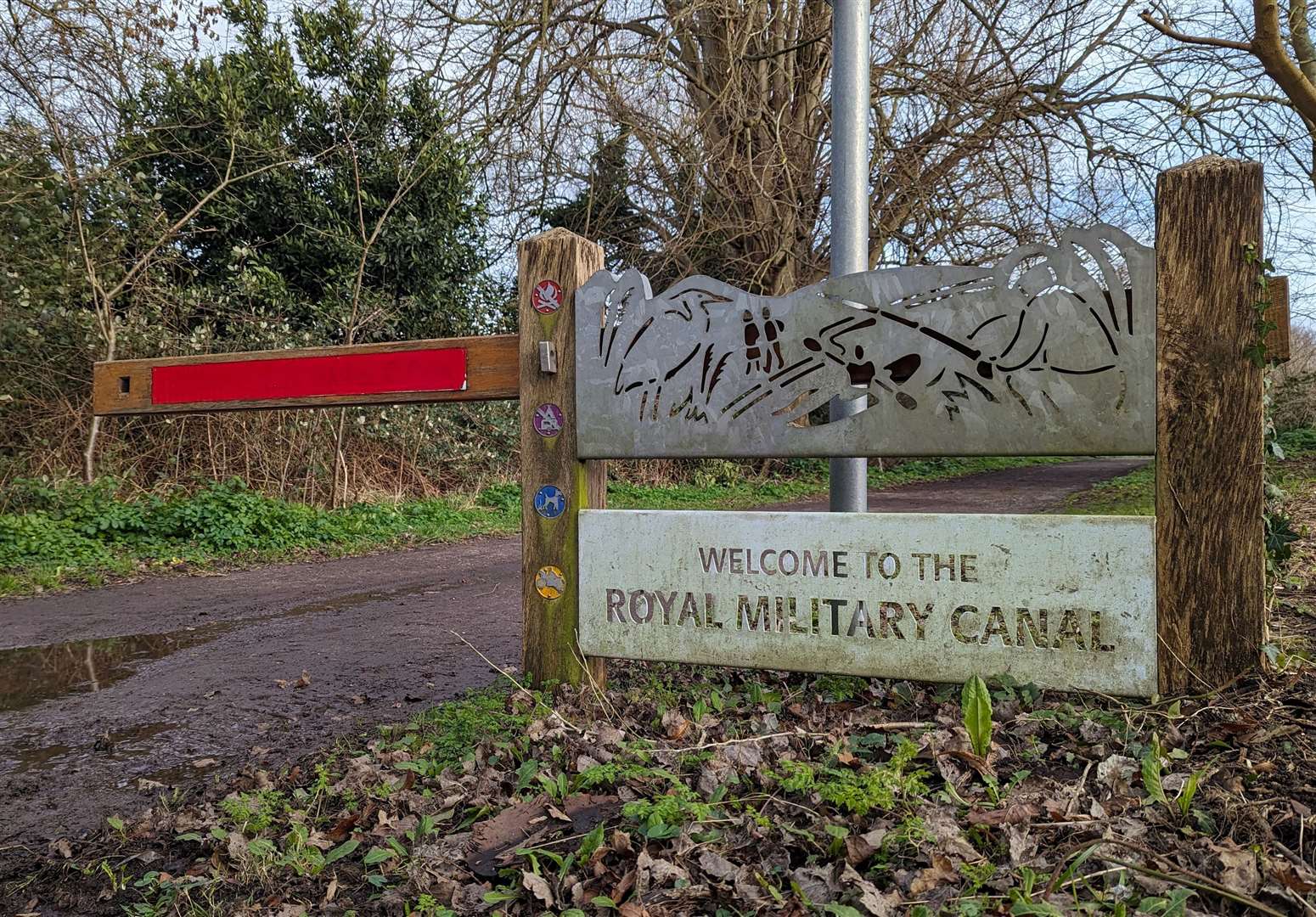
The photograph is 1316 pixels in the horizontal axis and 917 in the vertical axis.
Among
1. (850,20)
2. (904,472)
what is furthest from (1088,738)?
(904,472)

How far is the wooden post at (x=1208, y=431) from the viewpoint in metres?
2.61

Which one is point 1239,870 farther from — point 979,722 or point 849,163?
point 849,163

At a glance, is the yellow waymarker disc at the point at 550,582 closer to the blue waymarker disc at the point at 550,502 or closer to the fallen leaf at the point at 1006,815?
the blue waymarker disc at the point at 550,502

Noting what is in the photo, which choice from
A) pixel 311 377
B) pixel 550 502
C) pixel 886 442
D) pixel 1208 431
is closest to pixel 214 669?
pixel 311 377

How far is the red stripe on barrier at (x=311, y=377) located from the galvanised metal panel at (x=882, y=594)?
906 mm

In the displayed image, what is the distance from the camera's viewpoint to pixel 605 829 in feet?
7.20

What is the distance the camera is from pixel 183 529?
8648mm

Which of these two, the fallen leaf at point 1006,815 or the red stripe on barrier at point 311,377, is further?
the red stripe on barrier at point 311,377

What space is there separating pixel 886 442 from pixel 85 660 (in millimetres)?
4396

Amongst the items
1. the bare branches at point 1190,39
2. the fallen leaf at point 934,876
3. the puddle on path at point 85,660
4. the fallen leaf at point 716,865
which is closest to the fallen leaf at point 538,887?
the fallen leaf at point 716,865

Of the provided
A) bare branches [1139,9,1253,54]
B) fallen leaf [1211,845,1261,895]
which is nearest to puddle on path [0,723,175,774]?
fallen leaf [1211,845,1261,895]

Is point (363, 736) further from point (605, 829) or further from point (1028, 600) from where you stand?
point (1028, 600)

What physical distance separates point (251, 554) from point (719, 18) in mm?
7628

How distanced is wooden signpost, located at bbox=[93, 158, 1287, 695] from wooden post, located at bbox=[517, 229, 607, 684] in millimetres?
11
